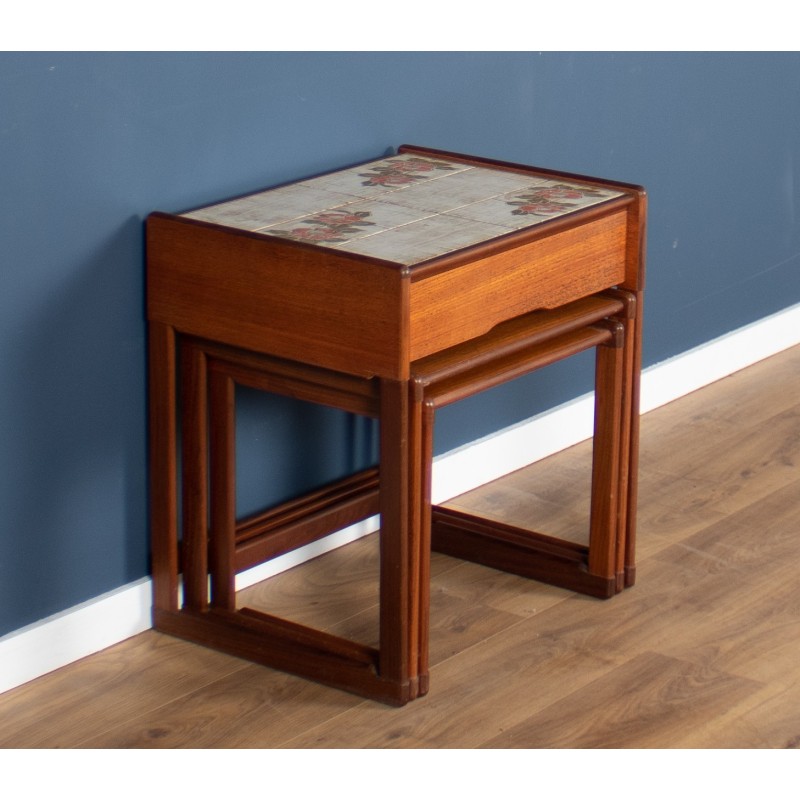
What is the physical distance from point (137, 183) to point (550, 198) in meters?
0.59

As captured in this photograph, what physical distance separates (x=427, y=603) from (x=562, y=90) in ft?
3.69

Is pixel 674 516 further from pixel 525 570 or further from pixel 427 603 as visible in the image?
pixel 427 603

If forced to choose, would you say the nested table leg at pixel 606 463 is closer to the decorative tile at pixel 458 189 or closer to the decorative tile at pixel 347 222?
the decorative tile at pixel 458 189

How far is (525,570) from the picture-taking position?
2541mm

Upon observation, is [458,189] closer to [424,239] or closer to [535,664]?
[424,239]

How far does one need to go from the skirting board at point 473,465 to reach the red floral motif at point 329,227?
0.60m

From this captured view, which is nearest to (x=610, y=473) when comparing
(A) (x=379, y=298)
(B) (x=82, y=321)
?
(A) (x=379, y=298)

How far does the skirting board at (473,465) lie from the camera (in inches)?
87.3

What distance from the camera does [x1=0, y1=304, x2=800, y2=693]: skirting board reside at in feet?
7.27

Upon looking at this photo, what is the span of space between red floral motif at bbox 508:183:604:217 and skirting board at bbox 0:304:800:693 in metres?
0.62

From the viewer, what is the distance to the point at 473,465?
9.38ft

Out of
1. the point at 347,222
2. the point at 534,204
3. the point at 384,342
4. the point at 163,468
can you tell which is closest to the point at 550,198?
the point at 534,204

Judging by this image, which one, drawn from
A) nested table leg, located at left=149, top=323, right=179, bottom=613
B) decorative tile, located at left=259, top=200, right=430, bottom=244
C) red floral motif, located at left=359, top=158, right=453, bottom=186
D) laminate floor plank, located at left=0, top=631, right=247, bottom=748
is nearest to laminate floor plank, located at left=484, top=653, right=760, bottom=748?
laminate floor plank, located at left=0, top=631, right=247, bottom=748

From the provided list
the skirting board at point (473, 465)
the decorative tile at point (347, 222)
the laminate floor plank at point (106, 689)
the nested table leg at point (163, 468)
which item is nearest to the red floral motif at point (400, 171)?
the decorative tile at point (347, 222)
